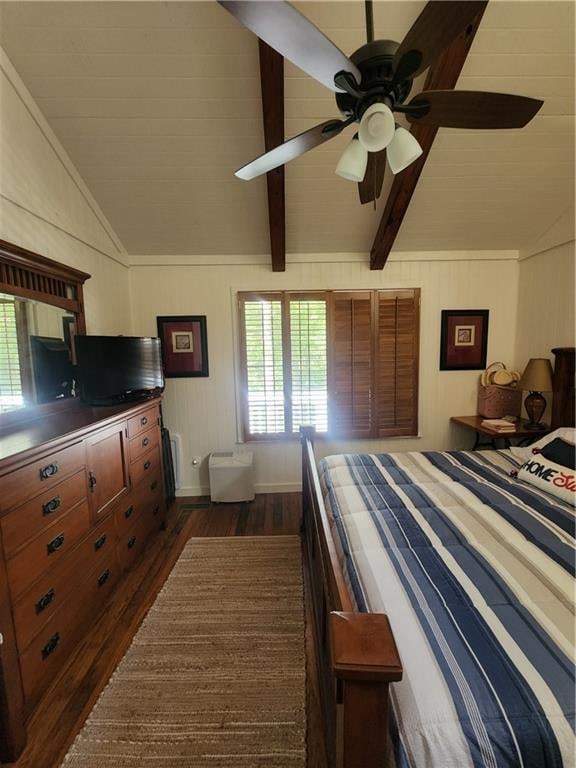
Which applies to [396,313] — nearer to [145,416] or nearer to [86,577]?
[145,416]

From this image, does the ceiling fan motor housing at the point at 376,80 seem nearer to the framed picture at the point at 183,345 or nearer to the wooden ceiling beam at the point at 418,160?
the wooden ceiling beam at the point at 418,160

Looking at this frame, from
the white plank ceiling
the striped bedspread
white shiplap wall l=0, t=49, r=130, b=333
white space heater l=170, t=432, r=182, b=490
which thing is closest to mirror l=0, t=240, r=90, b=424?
white shiplap wall l=0, t=49, r=130, b=333

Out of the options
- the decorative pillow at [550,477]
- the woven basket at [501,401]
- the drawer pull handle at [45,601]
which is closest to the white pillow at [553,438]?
the decorative pillow at [550,477]

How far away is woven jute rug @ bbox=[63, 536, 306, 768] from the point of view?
4.15ft

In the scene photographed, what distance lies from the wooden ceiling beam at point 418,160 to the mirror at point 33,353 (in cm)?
238

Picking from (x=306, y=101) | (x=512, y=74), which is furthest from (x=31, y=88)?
(x=512, y=74)

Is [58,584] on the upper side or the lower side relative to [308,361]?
lower

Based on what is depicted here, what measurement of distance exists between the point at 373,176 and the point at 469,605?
5.81ft

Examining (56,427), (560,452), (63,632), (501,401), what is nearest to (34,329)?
(56,427)

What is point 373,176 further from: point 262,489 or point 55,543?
point 262,489

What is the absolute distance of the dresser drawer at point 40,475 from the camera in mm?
1294

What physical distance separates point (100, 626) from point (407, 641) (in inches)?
70.3

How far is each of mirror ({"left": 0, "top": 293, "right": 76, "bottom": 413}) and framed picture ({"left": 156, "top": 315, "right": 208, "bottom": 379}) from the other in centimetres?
102

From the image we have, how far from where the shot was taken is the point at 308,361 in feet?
10.9
